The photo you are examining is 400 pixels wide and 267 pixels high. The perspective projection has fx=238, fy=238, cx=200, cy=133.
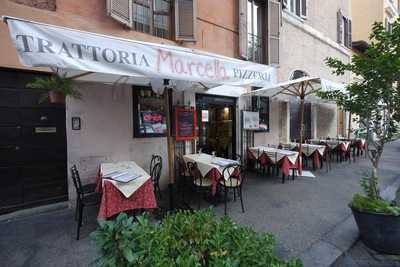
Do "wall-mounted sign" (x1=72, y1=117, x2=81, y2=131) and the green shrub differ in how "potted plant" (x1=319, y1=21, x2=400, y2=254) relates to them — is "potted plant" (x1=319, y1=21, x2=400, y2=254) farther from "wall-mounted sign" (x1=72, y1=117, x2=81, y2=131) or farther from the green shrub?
"wall-mounted sign" (x1=72, y1=117, x2=81, y2=131)

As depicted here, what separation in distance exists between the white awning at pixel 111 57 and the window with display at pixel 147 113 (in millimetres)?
2168

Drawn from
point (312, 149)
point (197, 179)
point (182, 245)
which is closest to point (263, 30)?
point (312, 149)

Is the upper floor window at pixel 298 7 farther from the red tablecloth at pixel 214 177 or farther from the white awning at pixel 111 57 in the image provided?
the red tablecloth at pixel 214 177

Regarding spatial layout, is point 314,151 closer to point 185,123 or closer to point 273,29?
point 185,123

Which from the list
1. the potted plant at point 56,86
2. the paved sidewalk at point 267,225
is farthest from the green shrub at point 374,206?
the potted plant at point 56,86

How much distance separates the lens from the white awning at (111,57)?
2020 mm

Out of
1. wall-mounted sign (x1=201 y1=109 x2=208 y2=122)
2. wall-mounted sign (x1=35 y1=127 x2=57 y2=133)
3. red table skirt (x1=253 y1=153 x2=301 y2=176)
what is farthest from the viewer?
wall-mounted sign (x1=201 y1=109 x2=208 y2=122)

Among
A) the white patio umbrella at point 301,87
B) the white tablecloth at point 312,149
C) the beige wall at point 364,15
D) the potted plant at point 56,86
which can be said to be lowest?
the white tablecloth at point 312,149

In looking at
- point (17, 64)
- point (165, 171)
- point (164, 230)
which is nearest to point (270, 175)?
point (165, 171)

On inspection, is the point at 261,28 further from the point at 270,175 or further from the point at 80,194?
the point at 80,194

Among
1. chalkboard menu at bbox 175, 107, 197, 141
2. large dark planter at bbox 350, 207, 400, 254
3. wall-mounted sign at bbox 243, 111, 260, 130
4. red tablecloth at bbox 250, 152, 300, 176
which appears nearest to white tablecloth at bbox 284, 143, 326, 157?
red tablecloth at bbox 250, 152, 300, 176

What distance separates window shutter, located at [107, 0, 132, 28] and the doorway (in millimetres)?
1779

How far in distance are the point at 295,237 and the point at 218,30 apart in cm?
555

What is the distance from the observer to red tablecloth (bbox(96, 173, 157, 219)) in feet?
10.4
